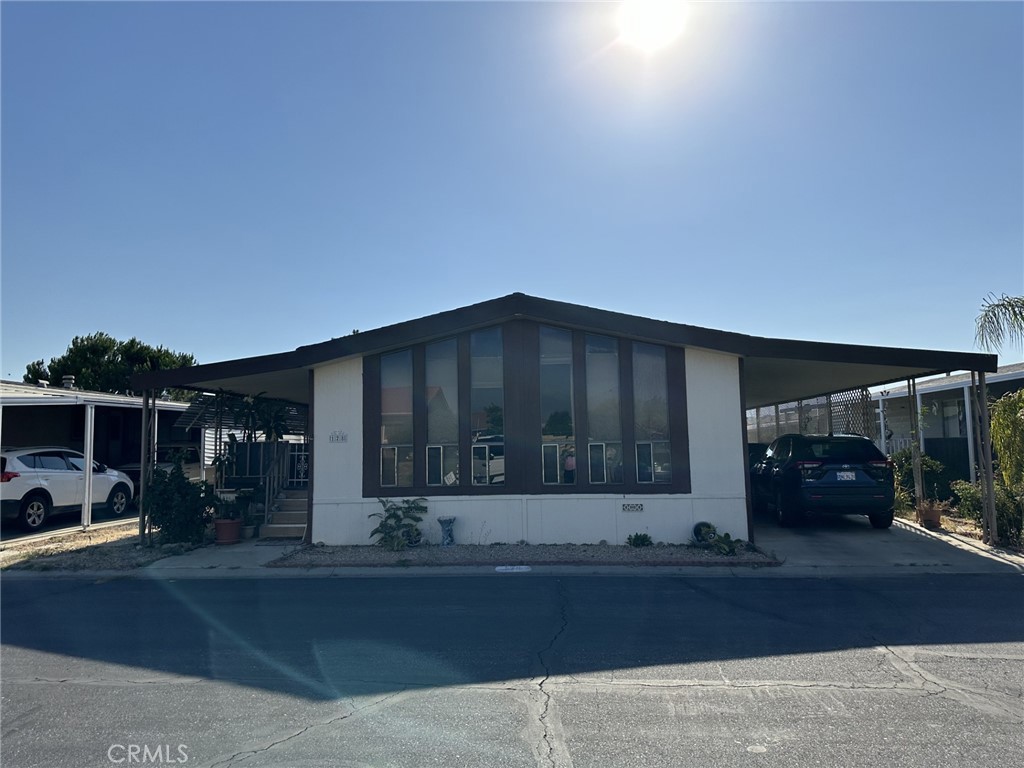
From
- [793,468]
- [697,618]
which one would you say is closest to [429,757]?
[697,618]

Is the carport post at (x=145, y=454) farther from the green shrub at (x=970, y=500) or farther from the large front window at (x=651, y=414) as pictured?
the green shrub at (x=970, y=500)

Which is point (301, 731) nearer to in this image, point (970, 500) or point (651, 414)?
point (651, 414)

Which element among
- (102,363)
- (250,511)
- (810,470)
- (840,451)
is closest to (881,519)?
(840,451)

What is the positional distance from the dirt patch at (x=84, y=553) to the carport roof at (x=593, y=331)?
9.05 feet

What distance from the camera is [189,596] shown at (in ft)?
28.5

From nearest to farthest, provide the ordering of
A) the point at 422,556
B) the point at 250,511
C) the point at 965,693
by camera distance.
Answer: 1. the point at 965,693
2. the point at 422,556
3. the point at 250,511

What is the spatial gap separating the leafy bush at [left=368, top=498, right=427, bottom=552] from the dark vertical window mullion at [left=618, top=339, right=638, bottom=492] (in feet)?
11.0

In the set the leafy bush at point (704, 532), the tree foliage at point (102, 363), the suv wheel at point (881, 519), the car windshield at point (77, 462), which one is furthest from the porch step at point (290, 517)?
the tree foliage at point (102, 363)

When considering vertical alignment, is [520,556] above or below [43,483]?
below

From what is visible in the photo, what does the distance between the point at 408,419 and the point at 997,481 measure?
34.1 feet

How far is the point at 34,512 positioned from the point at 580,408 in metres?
11.1

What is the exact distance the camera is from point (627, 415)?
1188 centimetres

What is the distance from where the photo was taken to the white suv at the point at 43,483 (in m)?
13.8

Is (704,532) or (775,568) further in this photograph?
(704,532)
